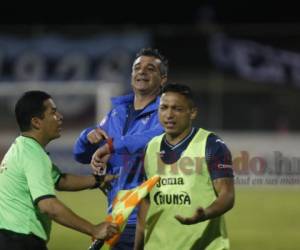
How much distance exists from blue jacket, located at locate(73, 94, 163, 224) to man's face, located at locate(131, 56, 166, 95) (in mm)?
108

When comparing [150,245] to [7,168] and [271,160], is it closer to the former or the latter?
[7,168]

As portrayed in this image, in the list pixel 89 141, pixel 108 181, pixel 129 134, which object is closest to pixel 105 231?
pixel 108 181

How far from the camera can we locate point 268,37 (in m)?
21.4

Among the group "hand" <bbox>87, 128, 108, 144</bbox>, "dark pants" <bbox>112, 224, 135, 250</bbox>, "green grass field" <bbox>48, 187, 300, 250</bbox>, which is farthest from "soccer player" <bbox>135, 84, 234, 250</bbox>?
"green grass field" <bbox>48, 187, 300, 250</bbox>

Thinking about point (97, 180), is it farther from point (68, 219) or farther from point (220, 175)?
point (220, 175)

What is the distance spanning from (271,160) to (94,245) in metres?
14.6

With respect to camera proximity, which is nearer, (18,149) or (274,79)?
(18,149)

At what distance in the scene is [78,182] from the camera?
5809 millimetres

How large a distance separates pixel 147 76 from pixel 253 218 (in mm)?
7784

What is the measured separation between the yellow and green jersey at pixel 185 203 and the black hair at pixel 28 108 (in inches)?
33.7

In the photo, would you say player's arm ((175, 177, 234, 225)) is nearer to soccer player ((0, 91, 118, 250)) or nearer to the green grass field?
soccer player ((0, 91, 118, 250))

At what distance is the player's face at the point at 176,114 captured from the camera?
16.7 ft

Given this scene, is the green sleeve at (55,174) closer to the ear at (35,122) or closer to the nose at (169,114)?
the ear at (35,122)

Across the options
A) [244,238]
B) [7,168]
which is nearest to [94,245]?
[7,168]
